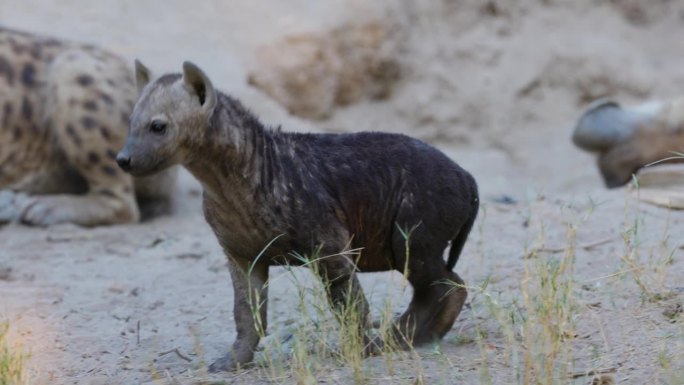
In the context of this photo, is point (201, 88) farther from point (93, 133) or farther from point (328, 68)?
point (328, 68)

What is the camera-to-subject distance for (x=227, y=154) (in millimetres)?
3795

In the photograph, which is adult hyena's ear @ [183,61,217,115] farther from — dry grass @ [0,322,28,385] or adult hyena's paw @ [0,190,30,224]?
adult hyena's paw @ [0,190,30,224]

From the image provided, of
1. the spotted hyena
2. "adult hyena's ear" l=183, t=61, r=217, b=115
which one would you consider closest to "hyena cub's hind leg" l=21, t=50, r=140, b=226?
the spotted hyena

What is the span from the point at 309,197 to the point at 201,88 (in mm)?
486

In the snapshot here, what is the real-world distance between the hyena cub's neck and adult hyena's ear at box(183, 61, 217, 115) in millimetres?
46

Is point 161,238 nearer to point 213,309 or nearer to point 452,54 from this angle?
point 213,309

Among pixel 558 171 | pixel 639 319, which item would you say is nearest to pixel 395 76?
pixel 558 171

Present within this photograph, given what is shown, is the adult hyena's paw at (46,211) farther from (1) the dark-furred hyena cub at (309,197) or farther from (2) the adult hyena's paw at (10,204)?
(1) the dark-furred hyena cub at (309,197)

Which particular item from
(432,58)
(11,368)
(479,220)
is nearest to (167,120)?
(11,368)

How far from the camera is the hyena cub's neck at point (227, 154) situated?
3.75m

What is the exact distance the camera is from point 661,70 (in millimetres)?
9211

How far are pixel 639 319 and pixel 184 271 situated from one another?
7.50 feet

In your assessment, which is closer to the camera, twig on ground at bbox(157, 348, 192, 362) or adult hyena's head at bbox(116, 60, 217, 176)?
adult hyena's head at bbox(116, 60, 217, 176)

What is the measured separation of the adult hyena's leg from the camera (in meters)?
3.90
